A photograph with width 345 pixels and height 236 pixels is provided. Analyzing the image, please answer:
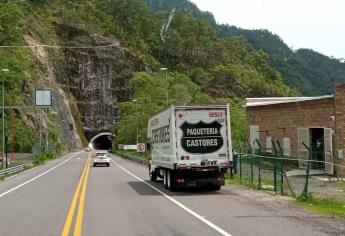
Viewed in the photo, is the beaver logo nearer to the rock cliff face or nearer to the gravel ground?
the gravel ground

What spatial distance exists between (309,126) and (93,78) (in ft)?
321

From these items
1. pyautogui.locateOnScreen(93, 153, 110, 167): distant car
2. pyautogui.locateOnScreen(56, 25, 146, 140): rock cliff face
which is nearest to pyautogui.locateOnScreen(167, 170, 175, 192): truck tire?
pyautogui.locateOnScreen(93, 153, 110, 167): distant car

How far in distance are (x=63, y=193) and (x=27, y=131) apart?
65286 millimetres

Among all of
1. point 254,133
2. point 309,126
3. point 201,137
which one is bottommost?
point 201,137

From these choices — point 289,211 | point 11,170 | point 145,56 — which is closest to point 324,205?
point 289,211

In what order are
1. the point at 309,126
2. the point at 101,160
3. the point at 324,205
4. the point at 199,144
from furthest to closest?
the point at 101,160 < the point at 309,126 < the point at 199,144 < the point at 324,205

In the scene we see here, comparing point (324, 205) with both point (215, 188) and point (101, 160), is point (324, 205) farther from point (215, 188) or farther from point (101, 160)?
point (101, 160)

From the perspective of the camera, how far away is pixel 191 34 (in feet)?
592

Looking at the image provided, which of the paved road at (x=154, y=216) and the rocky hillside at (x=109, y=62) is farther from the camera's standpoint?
the rocky hillside at (x=109, y=62)

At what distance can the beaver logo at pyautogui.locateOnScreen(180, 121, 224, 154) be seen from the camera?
21.8 metres

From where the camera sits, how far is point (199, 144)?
21812 millimetres

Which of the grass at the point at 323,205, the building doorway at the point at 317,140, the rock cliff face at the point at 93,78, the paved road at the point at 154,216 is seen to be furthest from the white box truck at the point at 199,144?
the rock cliff face at the point at 93,78

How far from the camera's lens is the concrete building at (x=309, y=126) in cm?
3059

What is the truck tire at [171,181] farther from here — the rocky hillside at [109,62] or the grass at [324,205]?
the rocky hillside at [109,62]
